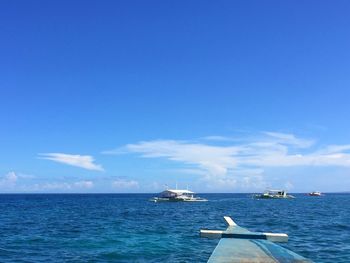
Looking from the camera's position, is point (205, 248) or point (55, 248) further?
point (55, 248)

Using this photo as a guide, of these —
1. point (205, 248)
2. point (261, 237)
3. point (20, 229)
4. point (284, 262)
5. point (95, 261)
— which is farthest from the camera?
point (20, 229)

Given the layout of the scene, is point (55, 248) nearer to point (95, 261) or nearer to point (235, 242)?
point (95, 261)

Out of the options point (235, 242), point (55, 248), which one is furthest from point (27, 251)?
point (235, 242)

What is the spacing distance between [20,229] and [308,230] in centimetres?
3054

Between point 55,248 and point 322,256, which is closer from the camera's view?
point 322,256

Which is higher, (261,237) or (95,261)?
(261,237)

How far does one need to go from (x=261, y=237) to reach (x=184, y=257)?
5.62 meters

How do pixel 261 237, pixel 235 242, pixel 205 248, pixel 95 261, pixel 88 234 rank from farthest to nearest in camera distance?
pixel 88 234 → pixel 205 248 → pixel 95 261 → pixel 261 237 → pixel 235 242

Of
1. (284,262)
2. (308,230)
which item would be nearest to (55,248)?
(284,262)

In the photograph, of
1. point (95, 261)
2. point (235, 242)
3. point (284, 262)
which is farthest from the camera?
point (95, 261)

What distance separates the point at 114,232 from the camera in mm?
41125

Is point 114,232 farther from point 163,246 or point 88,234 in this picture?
point 163,246

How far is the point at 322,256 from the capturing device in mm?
26656

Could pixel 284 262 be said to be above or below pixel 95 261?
above
